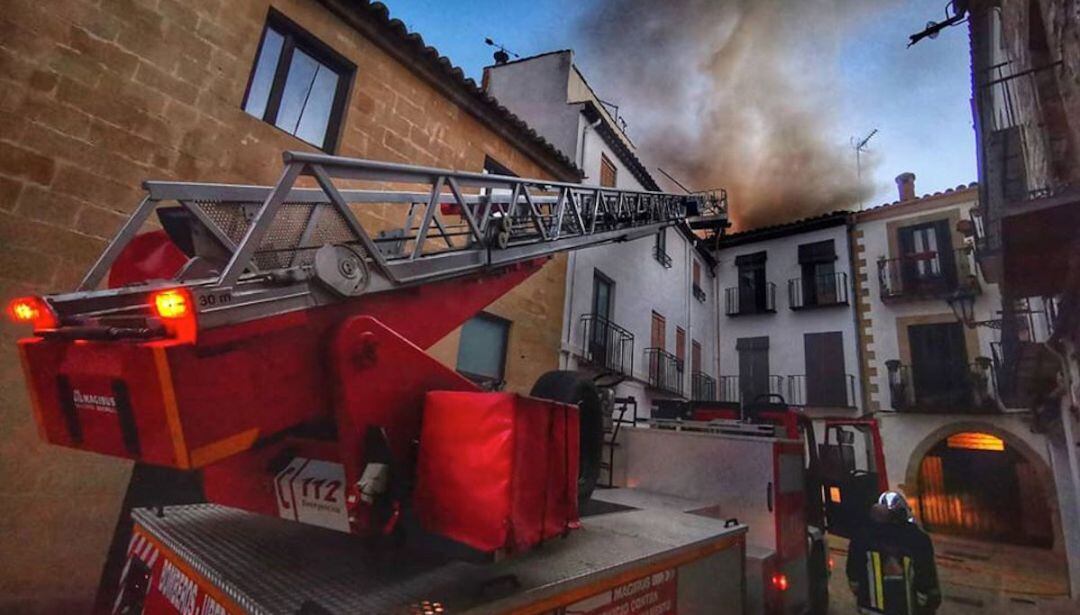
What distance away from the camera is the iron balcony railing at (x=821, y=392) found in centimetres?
1822

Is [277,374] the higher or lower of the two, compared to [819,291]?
lower

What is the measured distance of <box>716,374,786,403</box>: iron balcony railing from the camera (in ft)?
65.5

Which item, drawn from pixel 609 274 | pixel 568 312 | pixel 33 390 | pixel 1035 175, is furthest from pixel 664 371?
pixel 33 390

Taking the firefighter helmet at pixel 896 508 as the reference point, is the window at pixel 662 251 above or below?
above

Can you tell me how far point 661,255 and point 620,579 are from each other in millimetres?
15223

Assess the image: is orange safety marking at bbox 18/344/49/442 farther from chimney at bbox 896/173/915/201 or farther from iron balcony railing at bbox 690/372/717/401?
chimney at bbox 896/173/915/201

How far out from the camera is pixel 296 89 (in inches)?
264

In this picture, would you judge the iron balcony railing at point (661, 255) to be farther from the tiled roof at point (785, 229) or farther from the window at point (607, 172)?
the tiled roof at point (785, 229)

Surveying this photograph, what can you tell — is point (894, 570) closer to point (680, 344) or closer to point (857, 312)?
point (680, 344)

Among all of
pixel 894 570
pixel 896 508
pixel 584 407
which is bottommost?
pixel 894 570

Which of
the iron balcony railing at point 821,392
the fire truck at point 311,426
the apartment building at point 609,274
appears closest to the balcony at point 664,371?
the apartment building at point 609,274

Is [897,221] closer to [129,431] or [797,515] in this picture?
[797,515]

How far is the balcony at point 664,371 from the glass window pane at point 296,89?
11565 mm

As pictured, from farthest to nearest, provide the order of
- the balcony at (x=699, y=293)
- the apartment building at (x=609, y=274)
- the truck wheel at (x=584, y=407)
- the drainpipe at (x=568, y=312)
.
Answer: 1. the balcony at (x=699, y=293)
2. the apartment building at (x=609, y=274)
3. the drainpipe at (x=568, y=312)
4. the truck wheel at (x=584, y=407)
